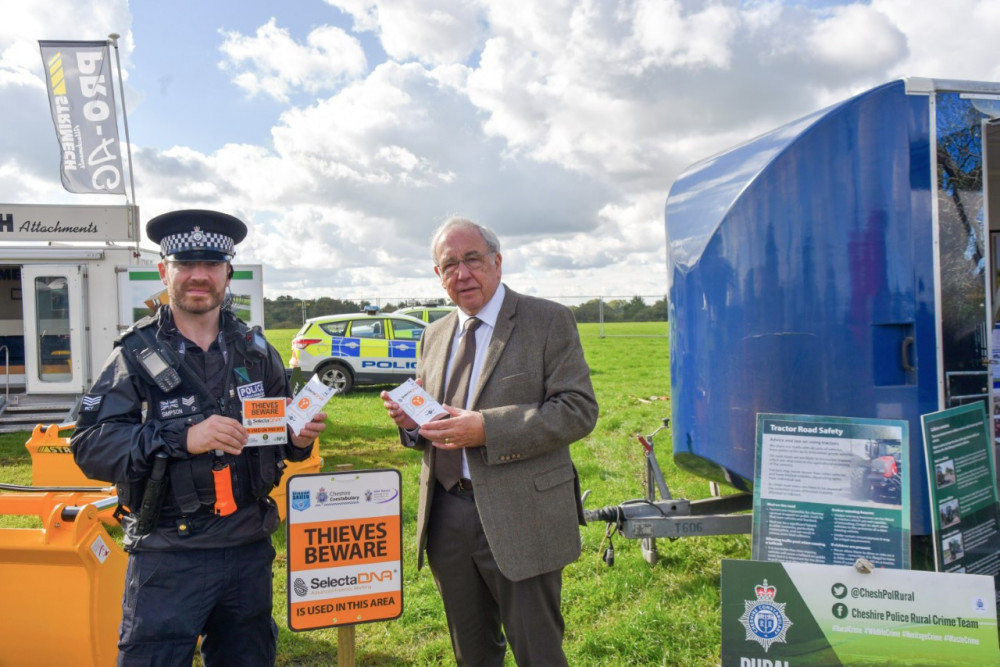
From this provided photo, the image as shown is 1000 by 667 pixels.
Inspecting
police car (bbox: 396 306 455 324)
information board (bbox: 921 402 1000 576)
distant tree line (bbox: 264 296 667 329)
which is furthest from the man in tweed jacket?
distant tree line (bbox: 264 296 667 329)

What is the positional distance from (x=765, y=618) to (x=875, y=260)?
180 centimetres

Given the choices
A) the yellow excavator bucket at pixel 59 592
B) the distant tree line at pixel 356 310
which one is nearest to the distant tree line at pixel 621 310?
the distant tree line at pixel 356 310

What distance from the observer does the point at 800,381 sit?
3.29 metres

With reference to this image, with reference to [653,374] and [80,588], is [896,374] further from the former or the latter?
[653,374]

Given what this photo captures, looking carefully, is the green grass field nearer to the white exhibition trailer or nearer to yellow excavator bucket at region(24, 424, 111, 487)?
yellow excavator bucket at region(24, 424, 111, 487)

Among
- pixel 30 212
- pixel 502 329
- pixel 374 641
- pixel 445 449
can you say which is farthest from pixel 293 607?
pixel 30 212

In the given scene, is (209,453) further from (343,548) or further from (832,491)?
(832,491)

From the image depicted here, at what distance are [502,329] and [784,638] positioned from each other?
1.54 m

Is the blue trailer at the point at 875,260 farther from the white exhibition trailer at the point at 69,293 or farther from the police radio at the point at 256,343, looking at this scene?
the white exhibition trailer at the point at 69,293

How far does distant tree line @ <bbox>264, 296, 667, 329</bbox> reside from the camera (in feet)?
98.9

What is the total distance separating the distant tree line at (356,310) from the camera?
3014 centimetres

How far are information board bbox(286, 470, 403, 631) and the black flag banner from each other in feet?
33.6

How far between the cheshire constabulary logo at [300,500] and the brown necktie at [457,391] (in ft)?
1.58

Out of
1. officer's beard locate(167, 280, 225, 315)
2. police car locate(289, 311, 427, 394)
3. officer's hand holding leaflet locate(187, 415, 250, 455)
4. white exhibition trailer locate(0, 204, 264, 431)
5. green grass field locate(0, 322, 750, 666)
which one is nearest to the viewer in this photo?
officer's hand holding leaflet locate(187, 415, 250, 455)
